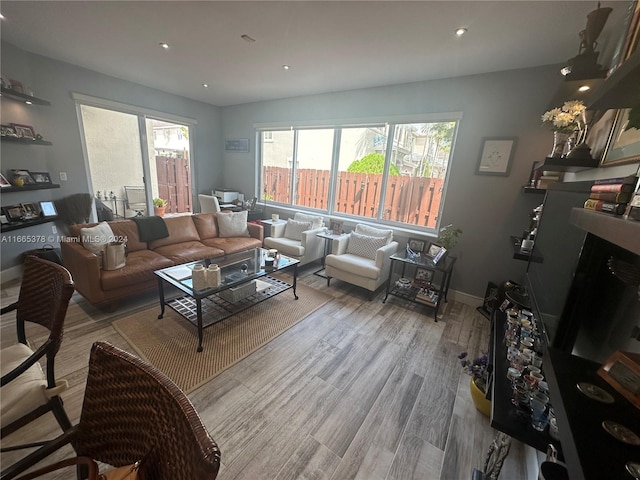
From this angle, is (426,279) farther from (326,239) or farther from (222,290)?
(222,290)

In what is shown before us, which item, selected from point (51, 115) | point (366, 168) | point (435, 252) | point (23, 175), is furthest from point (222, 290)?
point (51, 115)

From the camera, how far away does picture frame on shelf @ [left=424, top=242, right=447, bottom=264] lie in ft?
9.48

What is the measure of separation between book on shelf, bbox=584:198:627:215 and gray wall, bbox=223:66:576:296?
2.15m

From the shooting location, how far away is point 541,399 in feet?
3.56

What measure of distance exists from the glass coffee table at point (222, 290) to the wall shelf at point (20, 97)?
250 cm

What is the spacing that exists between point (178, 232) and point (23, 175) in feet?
5.69

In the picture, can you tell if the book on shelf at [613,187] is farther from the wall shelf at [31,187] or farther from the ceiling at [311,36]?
the wall shelf at [31,187]

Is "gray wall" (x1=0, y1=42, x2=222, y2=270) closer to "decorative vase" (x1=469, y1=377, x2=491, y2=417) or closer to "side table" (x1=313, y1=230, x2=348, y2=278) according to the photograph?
"side table" (x1=313, y1=230, x2=348, y2=278)

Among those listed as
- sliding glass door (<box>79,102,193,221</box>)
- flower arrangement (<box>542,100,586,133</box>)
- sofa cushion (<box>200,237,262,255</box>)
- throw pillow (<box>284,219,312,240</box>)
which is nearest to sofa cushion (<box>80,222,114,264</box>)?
sofa cushion (<box>200,237,262,255</box>)

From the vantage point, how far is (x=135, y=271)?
2.51 metres

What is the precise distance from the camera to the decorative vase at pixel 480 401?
1.60m

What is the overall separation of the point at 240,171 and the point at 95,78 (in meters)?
2.44

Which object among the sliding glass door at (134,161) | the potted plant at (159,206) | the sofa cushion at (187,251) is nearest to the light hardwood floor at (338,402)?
the sofa cushion at (187,251)

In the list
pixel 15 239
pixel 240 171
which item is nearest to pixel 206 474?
pixel 15 239
